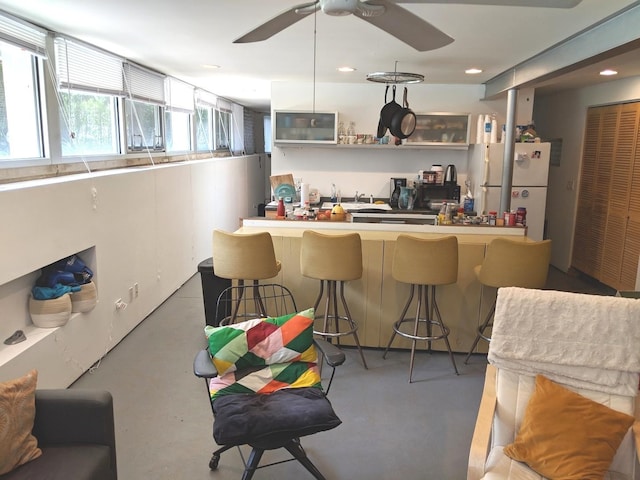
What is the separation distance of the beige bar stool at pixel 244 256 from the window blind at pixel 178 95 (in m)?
3.18

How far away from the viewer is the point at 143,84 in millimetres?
5328

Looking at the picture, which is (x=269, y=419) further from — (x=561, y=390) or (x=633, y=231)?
(x=633, y=231)

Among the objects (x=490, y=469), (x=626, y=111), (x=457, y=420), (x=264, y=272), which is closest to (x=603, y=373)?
(x=490, y=469)

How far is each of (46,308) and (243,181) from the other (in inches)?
246

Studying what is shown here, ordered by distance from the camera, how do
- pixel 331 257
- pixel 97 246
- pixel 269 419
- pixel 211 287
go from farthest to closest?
1. pixel 211 287
2. pixel 97 246
3. pixel 331 257
4. pixel 269 419

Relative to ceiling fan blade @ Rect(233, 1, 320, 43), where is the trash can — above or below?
below

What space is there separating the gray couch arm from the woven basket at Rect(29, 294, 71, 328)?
1.21 metres

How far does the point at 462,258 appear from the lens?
395 centimetres

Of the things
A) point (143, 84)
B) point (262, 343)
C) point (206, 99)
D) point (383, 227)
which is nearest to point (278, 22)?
point (262, 343)

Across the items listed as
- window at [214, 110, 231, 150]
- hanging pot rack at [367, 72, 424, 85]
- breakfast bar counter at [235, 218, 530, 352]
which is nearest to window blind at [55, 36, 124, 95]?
breakfast bar counter at [235, 218, 530, 352]

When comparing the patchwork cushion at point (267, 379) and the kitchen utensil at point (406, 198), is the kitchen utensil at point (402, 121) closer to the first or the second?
the kitchen utensil at point (406, 198)

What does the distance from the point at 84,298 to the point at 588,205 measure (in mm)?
5730

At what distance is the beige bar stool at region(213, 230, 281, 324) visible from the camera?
11.9 ft

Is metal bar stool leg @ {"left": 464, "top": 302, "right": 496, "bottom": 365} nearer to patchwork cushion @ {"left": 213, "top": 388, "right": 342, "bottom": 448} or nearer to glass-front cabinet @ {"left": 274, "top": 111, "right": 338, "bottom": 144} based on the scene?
patchwork cushion @ {"left": 213, "top": 388, "right": 342, "bottom": 448}
